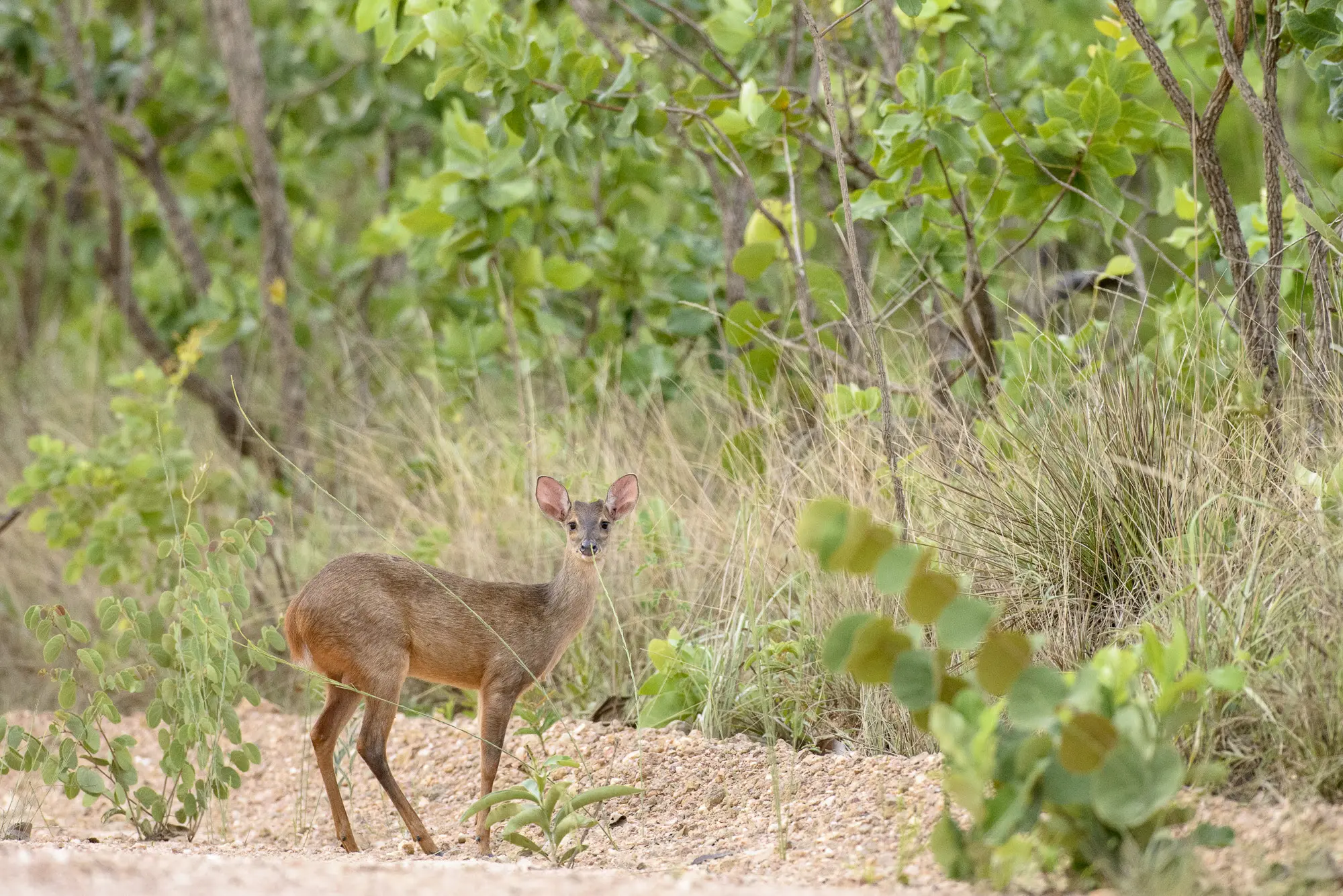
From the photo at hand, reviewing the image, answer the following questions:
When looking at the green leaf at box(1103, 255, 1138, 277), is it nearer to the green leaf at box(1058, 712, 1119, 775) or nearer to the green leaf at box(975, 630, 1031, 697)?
the green leaf at box(975, 630, 1031, 697)

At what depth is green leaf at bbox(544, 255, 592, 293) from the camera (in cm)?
627

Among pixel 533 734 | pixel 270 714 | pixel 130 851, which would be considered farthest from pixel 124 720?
pixel 130 851

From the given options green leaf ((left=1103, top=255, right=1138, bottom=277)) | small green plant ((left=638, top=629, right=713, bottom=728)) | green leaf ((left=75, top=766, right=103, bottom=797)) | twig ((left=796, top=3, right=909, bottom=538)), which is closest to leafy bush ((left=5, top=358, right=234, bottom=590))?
green leaf ((left=75, top=766, right=103, bottom=797))

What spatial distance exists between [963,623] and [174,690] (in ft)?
7.52

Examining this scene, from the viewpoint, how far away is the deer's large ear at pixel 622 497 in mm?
4336

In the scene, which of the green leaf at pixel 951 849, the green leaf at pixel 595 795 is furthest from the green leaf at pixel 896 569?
the green leaf at pixel 595 795

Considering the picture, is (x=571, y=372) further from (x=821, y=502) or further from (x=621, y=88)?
(x=821, y=502)

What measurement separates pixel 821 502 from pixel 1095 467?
1435 millimetres

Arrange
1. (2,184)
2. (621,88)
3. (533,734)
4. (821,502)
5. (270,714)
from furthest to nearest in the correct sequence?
1. (2,184)
2. (270,714)
3. (621,88)
4. (533,734)
5. (821,502)

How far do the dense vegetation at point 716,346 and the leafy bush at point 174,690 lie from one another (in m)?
0.02

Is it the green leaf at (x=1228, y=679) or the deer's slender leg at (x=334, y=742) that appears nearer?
the green leaf at (x=1228, y=679)

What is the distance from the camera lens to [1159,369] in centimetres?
416

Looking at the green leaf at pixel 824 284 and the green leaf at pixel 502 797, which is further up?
the green leaf at pixel 824 284

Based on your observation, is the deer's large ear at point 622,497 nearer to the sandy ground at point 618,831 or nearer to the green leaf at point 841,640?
the sandy ground at point 618,831
